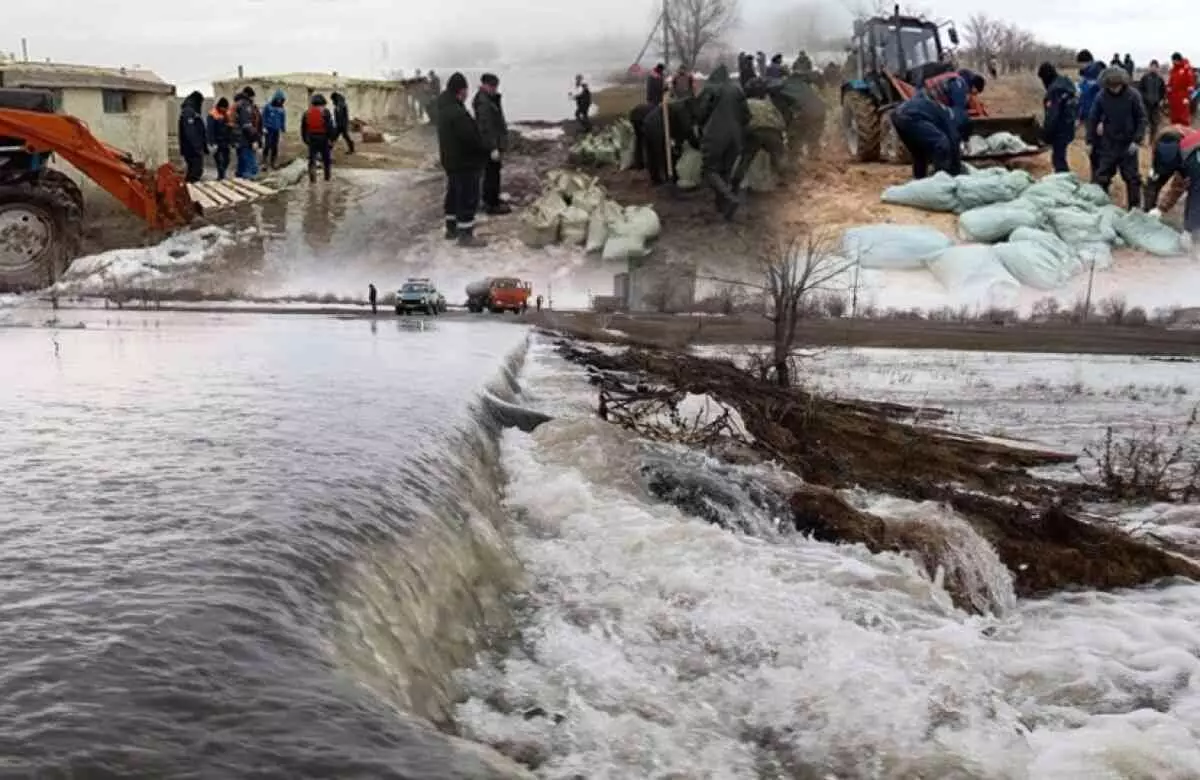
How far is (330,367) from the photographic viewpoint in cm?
948

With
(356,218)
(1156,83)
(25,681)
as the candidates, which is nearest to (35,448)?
(25,681)

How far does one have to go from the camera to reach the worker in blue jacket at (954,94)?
13.4 m

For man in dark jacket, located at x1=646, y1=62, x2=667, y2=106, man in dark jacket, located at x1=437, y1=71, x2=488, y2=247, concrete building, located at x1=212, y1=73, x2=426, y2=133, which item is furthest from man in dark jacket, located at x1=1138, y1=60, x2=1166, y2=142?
concrete building, located at x1=212, y1=73, x2=426, y2=133

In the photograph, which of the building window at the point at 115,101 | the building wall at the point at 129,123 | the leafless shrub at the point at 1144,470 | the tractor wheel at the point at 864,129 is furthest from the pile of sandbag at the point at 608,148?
the leafless shrub at the point at 1144,470

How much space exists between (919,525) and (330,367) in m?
5.50

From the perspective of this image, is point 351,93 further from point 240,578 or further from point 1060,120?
point 240,578

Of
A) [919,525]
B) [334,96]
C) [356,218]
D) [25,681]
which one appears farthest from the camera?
[334,96]

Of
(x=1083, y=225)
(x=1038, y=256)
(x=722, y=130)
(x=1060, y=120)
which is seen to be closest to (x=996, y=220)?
(x=1038, y=256)

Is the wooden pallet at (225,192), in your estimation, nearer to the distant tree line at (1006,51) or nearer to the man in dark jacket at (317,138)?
the man in dark jacket at (317,138)

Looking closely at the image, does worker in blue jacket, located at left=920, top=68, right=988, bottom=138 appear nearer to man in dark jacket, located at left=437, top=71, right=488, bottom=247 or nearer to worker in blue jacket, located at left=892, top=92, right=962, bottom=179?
worker in blue jacket, located at left=892, top=92, right=962, bottom=179

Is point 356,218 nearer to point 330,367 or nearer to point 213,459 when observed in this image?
point 330,367

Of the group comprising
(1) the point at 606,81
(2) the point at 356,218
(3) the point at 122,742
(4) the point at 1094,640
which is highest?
(1) the point at 606,81

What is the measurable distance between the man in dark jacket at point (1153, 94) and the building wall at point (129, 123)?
12.9 meters

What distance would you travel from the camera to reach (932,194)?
12.6 metres
